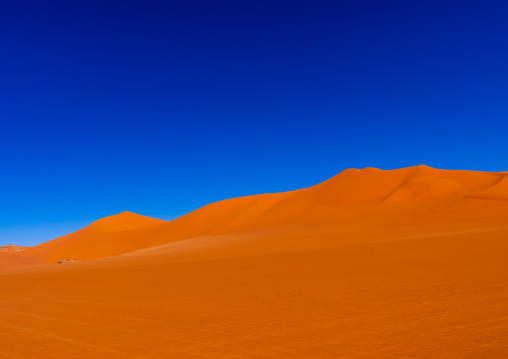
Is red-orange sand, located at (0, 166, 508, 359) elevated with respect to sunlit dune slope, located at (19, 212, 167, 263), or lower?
lower

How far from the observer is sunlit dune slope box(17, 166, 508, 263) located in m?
31.3

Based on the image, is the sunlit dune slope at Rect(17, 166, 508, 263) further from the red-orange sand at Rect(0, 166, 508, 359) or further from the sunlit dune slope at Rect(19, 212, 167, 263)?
the red-orange sand at Rect(0, 166, 508, 359)

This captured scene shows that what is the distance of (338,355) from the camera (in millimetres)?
5328

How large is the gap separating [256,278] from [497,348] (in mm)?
8767

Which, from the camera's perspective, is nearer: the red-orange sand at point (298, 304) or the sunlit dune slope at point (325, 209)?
the red-orange sand at point (298, 304)

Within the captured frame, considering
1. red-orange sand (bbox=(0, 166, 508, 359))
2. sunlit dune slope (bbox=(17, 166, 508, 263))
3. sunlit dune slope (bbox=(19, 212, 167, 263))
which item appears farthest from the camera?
sunlit dune slope (bbox=(19, 212, 167, 263))

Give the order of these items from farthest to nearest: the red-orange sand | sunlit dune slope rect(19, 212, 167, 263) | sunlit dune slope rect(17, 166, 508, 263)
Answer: sunlit dune slope rect(19, 212, 167, 263)
sunlit dune slope rect(17, 166, 508, 263)
the red-orange sand

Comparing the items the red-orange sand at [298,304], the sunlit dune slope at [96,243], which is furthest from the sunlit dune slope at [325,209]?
the red-orange sand at [298,304]

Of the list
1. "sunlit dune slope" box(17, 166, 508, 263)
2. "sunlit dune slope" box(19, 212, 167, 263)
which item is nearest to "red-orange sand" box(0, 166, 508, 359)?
"sunlit dune slope" box(17, 166, 508, 263)

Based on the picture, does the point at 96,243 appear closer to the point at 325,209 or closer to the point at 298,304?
the point at 325,209

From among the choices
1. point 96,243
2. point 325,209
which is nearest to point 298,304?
point 325,209

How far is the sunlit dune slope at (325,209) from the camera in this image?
103ft

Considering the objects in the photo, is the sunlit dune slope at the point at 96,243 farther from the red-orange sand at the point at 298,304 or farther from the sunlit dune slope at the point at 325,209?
the red-orange sand at the point at 298,304

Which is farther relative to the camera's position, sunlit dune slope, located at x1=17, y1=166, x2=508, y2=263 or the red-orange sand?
sunlit dune slope, located at x1=17, y1=166, x2=508, y2=263
